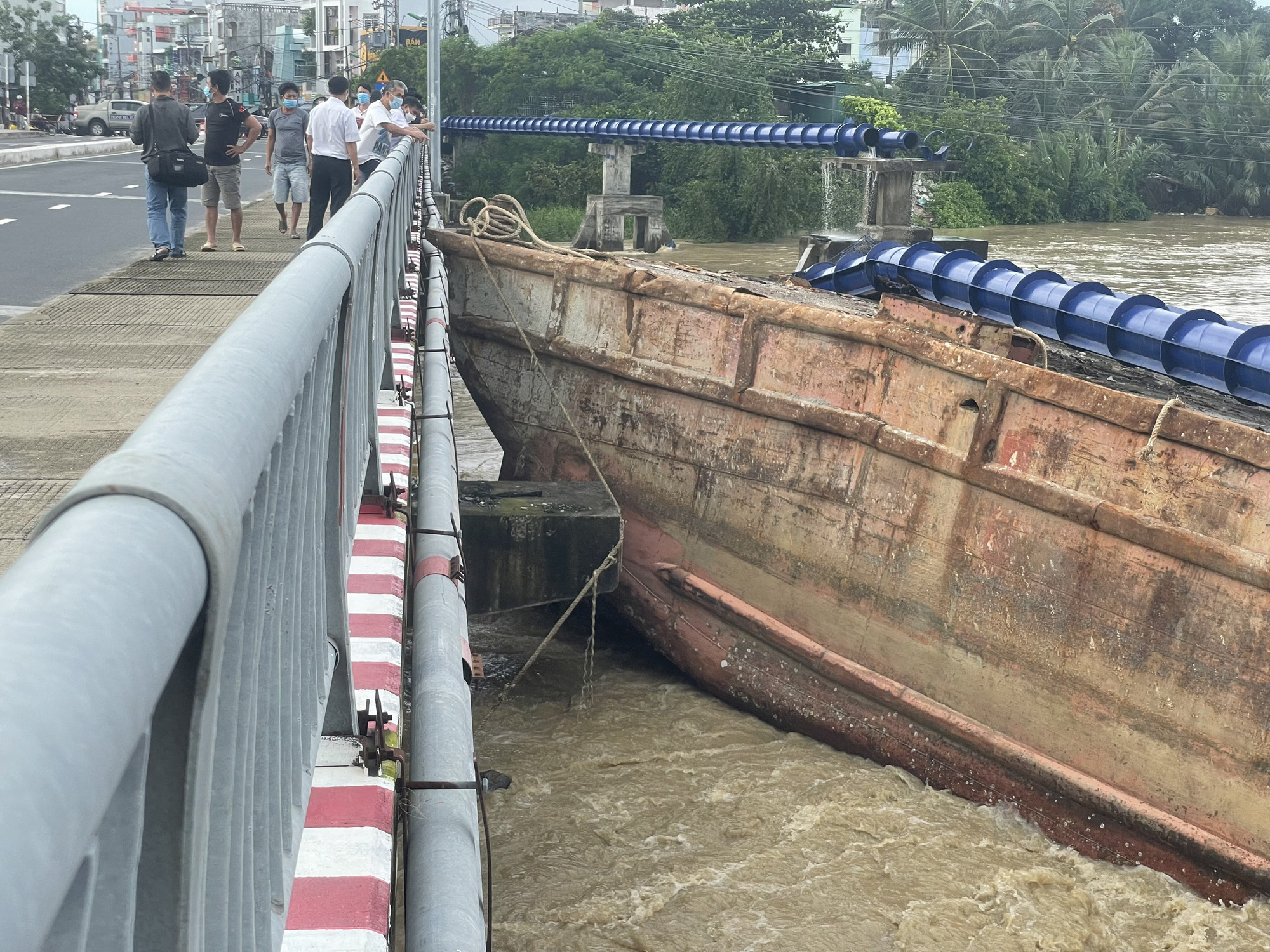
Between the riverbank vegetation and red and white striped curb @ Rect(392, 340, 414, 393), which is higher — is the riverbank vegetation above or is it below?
above

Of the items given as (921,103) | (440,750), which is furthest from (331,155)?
(921,103)

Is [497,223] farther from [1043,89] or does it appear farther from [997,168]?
[1043,89]

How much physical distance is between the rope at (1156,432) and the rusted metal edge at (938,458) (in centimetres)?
32

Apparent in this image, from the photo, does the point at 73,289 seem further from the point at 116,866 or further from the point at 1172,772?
the point at 116,866

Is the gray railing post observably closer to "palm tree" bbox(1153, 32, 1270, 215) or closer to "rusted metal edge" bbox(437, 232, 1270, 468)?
"rusted metal edge" bbox(437, 232, 1270, 468)

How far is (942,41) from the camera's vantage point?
55156mm

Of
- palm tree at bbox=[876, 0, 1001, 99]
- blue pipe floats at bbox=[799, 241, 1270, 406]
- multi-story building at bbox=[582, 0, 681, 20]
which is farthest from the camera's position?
multi-story building at bbox=[582, 0, 681, 20]

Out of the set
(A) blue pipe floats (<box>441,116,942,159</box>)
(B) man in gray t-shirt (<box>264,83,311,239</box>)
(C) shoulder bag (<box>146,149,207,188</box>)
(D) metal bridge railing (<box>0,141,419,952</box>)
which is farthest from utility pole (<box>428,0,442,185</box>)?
(D) metal bridge railing (<box>0,141,419,952</box>)

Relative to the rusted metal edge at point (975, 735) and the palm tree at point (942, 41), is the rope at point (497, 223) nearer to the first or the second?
the rusted metal edge at point (975, 735)

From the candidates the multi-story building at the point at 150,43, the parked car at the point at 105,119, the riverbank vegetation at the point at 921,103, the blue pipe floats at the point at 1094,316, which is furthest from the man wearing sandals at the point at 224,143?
the multi-story building at the point at 150,43

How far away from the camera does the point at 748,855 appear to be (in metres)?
7.07

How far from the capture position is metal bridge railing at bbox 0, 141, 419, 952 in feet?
2.14

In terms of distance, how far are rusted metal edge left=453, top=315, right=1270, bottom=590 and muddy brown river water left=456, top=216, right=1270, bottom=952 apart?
1.78 m

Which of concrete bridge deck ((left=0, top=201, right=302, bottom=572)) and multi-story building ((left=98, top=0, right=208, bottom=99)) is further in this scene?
multi-story building ((left=98, top=0, right=208, bottom=99))
